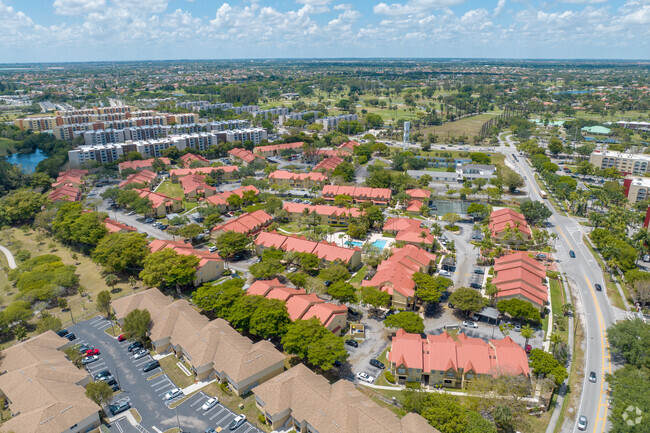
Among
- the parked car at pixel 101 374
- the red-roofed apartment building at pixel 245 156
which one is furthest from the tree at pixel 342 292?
the red-roofed apartment building at pixel 245 156

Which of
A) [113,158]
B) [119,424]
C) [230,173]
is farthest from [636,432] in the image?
[113,158]

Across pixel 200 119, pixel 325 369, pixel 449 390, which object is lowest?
pixel 449 390

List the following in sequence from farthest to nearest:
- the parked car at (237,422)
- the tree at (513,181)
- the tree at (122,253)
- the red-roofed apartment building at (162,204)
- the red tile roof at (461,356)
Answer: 1. the tree at (513,181)
2. the red-roofed apartment building at (162,204)
3. the tree at (122,253)
4. the red tile roof at (461,356)
5. the parked car at (237,422)

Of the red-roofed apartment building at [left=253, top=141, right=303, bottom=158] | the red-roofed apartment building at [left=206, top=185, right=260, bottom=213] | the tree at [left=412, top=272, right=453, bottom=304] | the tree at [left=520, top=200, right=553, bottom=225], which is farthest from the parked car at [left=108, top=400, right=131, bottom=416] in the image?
the red-roofed apartment building at [left=253, top=141, right=303, bottom=158]

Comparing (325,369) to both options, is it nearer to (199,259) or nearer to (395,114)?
(199,259)

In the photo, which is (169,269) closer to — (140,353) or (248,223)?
(140,353)

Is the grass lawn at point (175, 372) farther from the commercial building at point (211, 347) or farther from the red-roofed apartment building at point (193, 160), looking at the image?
the red-roofed apartment building at point (193, 160)
